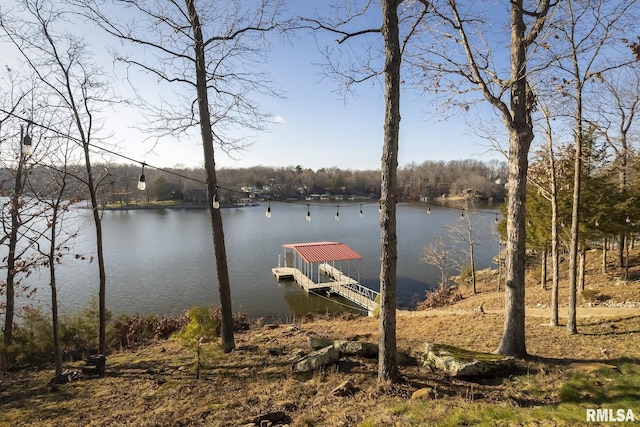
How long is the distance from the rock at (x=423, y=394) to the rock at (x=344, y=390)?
750 millimetres

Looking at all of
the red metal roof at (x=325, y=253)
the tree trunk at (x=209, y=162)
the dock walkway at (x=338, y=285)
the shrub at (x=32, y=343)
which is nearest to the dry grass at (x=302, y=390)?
the tree trunk at (x=209, y=162)

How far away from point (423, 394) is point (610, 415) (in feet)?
5.68

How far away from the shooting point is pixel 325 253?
65.4ft

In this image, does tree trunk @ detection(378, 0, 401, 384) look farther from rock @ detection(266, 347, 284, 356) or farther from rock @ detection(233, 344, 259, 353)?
rock @ detection(233, 344, 259, 353)

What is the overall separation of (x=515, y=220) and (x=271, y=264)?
67.9 feet

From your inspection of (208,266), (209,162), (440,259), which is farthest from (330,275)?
(209,162)

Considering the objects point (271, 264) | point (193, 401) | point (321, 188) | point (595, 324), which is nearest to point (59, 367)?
point (193, 401)

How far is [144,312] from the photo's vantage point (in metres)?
15.6

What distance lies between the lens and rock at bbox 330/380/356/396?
4.49m

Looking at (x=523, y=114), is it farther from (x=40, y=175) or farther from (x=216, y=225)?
(x=40, y=175)

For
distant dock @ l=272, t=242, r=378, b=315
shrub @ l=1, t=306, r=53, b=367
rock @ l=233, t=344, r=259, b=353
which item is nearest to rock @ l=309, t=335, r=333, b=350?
rock @ l=233, t=344, r=259, b=353

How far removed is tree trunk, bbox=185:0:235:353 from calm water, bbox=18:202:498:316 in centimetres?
399

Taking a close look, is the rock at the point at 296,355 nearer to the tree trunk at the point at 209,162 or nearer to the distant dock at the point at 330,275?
the tree trunk at the point at 209,162

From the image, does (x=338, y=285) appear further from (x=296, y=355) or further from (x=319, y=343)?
(x=296, y=355)
